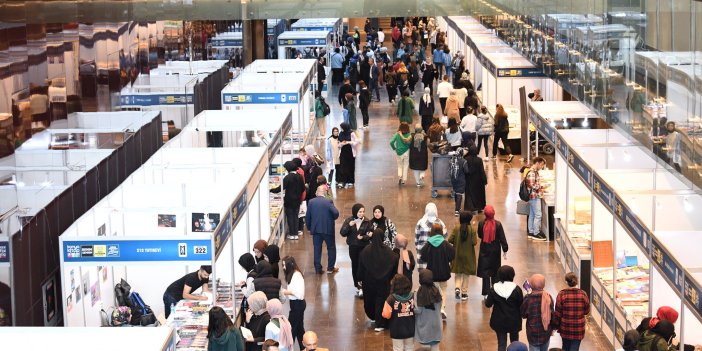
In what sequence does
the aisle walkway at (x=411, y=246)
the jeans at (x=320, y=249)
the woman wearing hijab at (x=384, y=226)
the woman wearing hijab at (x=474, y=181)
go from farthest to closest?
1. the woman wearing hijab at (x=474, y=181)
2. the jeans at (x=320, y=249)
3. the woman wearing hijab at (x=384, y=226)
4. the aisle walkway at (x=411, y=246)

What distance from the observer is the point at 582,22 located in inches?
724

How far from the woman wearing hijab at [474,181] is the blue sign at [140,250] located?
25.7 ft

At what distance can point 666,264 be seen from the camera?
32.6ft

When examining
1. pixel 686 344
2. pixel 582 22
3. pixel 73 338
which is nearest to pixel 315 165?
pixel 582 22

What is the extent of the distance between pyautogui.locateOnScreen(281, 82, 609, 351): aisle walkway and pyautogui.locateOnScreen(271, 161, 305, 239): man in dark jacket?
33cm

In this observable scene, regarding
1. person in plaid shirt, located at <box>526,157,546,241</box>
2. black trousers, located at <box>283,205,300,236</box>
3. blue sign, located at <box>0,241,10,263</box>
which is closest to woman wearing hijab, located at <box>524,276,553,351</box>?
blue sign, located at <box>0,241,10,263</box>

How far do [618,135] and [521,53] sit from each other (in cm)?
1073

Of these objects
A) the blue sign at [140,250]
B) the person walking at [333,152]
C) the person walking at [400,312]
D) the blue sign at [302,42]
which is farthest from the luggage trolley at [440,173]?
the blue sign at [302,42]

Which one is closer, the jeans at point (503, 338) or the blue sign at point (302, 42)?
the jeans at point (503, 338)

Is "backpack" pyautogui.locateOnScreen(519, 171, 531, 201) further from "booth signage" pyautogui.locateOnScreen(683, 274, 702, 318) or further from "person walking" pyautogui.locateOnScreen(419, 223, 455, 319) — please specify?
"booth signage" pyautogui.locateOnScreen(683, 274, 702, 318)

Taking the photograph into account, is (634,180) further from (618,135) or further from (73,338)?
(73,338)

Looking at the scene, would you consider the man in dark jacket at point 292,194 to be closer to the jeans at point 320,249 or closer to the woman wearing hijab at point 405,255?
the jeans at point 320,249

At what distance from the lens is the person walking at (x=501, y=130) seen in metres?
23.0

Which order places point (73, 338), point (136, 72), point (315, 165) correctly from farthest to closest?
point (136, 72) → point (315, 165) → point (73, 338)
